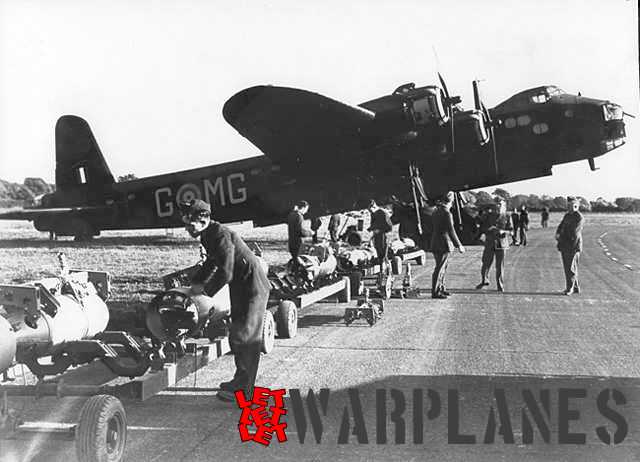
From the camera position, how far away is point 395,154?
1675cm

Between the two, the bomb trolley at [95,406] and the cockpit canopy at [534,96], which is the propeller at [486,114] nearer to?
the cockpit canopy at [534,96]

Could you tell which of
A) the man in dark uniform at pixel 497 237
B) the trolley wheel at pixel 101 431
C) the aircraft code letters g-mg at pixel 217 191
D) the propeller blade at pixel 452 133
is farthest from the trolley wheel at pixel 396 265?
the trolley wheel at pixel 101 431

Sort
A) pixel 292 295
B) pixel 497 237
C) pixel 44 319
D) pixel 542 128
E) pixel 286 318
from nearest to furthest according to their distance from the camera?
pixel 44 319 < pixel 286 318 < pixel 292 295 < pixel 497 237 < pixel 542 128

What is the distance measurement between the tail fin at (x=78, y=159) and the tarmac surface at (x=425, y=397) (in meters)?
13.0

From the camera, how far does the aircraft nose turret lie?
577 inches

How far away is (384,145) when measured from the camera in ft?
54.2

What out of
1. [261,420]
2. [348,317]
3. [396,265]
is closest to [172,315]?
[261,420]

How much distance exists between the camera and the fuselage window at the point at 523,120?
1745 cm

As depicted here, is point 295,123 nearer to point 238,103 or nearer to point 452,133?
point 238,103

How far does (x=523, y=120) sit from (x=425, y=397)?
41.2 feet

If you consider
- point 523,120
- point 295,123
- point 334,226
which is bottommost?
point 334,226

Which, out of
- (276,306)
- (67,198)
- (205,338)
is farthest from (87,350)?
(67,198)

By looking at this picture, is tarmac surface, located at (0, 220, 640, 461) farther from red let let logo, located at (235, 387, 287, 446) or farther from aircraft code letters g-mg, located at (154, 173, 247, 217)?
aircraft code letters g-mg, located at (154, 173, 247, 217)

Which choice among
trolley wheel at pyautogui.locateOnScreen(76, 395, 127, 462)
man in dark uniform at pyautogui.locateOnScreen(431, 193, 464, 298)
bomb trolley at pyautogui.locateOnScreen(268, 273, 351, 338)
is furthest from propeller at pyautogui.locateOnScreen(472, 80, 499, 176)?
trolley wheel at pyautogui.locateOnScreen(76, 395, 127, 462)
